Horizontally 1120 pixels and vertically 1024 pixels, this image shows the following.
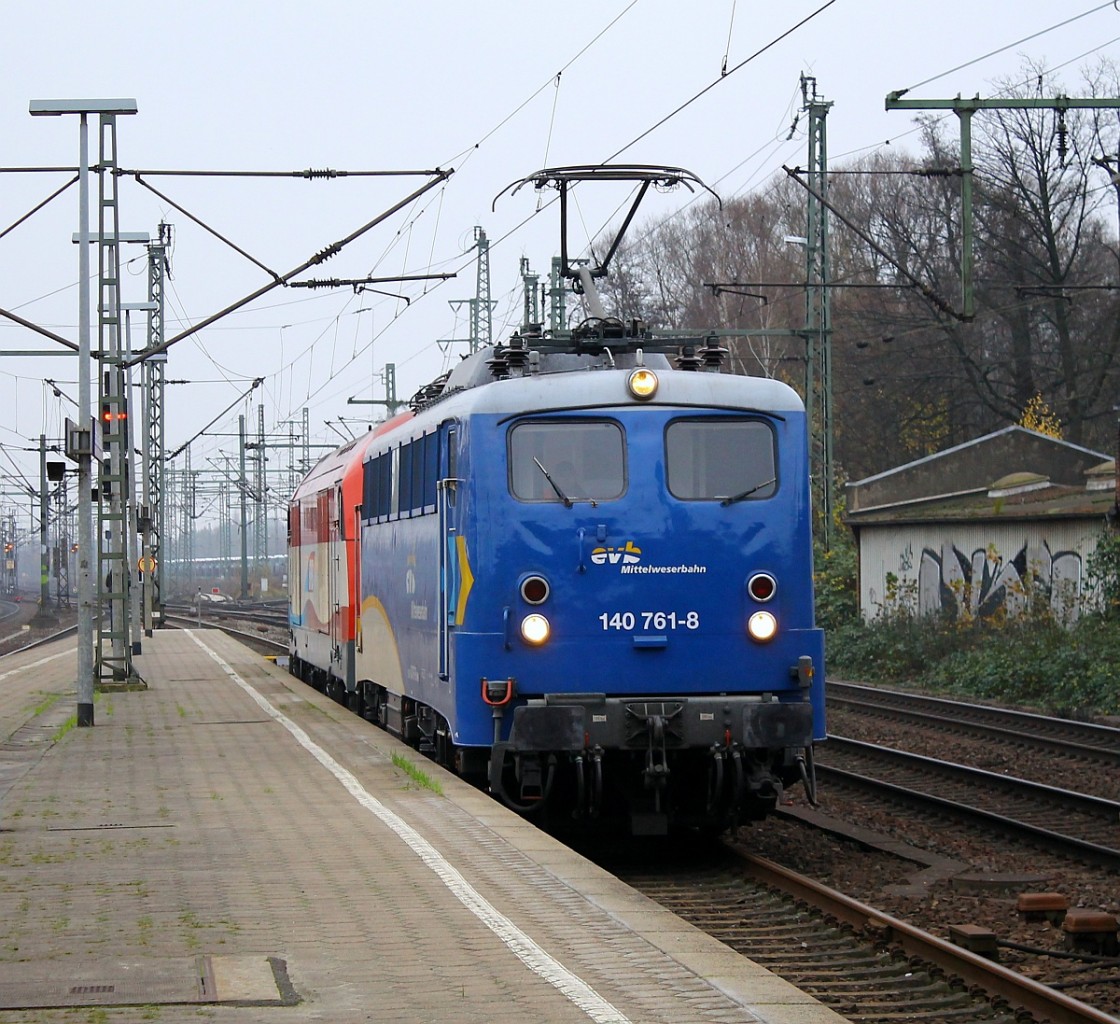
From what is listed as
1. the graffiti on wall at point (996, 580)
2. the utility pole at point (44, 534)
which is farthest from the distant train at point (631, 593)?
the utility pole at point (44, 534)

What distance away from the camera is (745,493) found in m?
11.1

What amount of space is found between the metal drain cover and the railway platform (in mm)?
13

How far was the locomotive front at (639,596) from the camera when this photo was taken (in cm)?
1061

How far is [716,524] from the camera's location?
11.0m

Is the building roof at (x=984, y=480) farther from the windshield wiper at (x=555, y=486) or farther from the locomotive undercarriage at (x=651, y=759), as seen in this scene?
the windshield wiper at (x=555, y=486)

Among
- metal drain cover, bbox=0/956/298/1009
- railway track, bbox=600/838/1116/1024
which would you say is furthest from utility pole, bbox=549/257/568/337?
metal drain cover, bbox=0/956/298/1009

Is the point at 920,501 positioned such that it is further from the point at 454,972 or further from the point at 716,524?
the point at 454,972

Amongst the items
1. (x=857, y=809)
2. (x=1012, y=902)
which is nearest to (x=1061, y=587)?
(x=857, y=809)

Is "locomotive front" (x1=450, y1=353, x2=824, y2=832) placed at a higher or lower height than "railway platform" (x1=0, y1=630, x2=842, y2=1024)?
higher

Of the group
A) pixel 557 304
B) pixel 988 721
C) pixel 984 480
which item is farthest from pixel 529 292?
pixel 988 721

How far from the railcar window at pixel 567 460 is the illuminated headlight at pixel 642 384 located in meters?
0.26

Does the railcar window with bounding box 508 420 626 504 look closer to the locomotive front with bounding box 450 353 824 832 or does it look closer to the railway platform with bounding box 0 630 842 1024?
the locomotive front with bounding box 450 353 824 832

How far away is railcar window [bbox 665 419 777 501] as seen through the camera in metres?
11.1

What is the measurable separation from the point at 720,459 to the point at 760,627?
113cm
